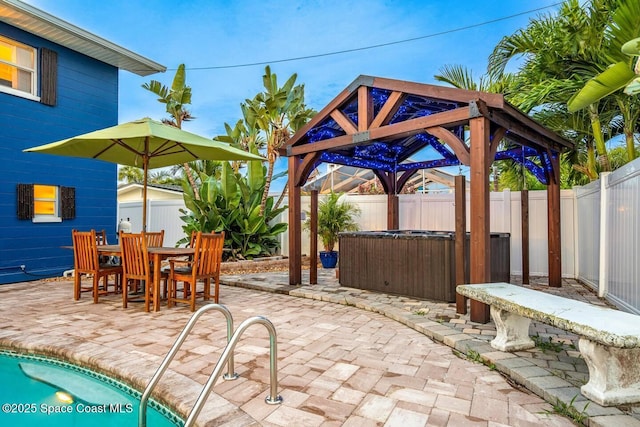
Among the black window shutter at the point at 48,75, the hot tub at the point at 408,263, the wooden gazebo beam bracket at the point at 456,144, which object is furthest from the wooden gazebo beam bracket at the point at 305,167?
the black window shutter at the point at 48,75

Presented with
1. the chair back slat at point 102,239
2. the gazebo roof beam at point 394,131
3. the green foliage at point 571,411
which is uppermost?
the gazebo roof beam at point 394,131

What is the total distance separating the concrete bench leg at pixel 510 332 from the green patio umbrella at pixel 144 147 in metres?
4.13

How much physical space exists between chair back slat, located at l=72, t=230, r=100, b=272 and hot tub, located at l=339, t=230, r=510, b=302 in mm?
3790

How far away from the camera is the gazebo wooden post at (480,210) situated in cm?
451

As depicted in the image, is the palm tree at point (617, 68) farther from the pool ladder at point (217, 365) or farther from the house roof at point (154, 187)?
the house roof at point (154, 187)

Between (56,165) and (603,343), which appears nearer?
(603,343)

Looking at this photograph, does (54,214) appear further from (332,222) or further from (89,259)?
(332,222)

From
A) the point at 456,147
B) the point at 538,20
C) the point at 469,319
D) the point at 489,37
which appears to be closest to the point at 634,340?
the point at 469,319

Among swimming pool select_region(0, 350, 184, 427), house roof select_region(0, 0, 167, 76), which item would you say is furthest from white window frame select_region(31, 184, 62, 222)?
swimming pool select_region(0, 350, 184, 427)

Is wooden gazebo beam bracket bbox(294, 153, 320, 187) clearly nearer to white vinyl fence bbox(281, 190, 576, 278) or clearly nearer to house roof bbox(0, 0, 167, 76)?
white vinyl fence bbox(281, 190, 576, 278)

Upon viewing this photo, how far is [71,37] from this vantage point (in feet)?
26.6

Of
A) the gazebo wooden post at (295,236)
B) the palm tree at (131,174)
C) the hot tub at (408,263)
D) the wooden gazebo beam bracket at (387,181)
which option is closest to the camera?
the hot tub at (408,263)

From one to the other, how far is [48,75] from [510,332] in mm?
9443

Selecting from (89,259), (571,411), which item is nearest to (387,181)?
(89,259)
